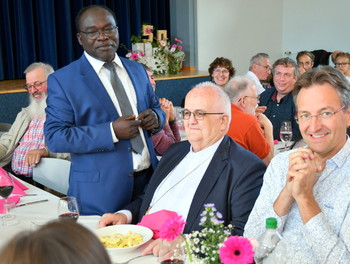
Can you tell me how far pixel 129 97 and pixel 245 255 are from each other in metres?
1.87

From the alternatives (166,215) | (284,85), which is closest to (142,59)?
(284,85)

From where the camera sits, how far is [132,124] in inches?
106

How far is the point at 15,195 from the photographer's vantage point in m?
2.82

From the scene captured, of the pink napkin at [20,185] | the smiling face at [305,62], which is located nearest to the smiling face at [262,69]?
the smiling face at [305,62]

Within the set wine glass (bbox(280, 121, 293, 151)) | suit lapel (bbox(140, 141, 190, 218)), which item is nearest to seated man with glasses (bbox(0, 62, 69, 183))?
suit lapel (bbox(140, 141, 190, 218))

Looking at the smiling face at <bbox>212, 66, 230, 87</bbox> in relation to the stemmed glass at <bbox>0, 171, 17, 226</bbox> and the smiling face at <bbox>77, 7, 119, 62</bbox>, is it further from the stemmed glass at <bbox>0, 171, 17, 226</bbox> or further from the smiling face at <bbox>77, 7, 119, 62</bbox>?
the stemmed glass at <bbox>0, 171, 17, 226</bbox>

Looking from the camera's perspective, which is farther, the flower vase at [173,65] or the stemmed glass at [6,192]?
the flower vase at [173,65]

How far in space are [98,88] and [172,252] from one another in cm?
137

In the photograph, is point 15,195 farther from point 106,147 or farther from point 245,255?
point 245,255

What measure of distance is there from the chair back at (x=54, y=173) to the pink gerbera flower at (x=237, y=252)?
214 centimetres

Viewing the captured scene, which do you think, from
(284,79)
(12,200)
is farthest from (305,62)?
(12,200)

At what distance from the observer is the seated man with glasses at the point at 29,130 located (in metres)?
4.14

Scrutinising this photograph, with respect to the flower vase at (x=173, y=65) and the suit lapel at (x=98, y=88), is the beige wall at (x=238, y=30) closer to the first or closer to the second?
the flower vase at (x=173, y=65)

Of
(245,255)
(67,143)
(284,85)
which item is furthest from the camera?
(284,85)
